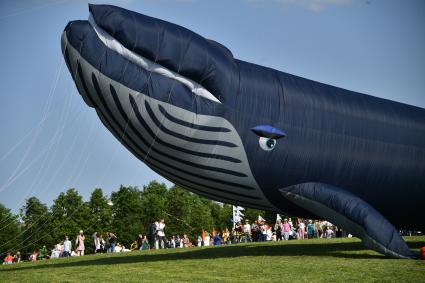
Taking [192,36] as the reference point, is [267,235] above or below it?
below

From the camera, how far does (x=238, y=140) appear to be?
17703 millimetres

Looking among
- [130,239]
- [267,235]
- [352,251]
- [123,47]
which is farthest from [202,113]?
[130,239]

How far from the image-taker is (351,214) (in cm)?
1780

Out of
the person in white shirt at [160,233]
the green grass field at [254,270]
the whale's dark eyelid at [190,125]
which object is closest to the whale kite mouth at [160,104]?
the whale's dark eyelid at [190,125]

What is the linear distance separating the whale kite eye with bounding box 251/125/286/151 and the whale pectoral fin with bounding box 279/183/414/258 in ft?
4.62

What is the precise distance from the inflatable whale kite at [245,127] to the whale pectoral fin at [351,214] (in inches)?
1.2

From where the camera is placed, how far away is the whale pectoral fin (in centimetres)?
1762

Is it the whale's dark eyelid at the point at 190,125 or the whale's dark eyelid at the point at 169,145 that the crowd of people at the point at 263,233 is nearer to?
the whale's dark eyelid at the point at 169,145

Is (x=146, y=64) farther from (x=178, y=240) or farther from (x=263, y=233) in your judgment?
(x=178, y=240)

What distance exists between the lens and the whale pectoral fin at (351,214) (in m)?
17.6

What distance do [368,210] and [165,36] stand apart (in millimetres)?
7194

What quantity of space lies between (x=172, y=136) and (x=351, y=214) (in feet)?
17.4

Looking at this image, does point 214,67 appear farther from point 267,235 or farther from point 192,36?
point 267,235

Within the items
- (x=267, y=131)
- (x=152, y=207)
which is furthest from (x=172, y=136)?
(x=152, y=207)
